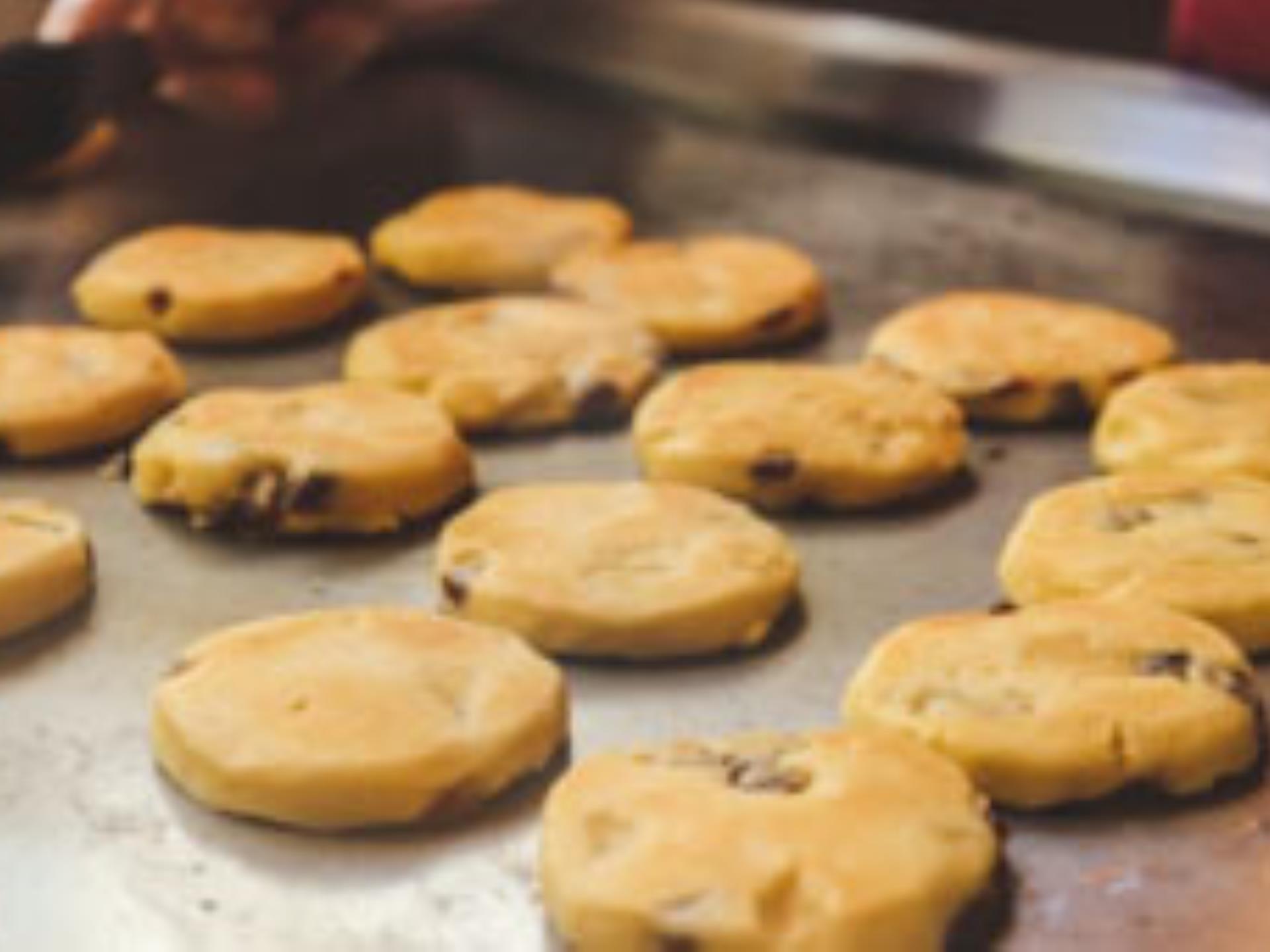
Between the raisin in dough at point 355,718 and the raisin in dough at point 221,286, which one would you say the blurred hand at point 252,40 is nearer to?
the raisin in dough at point 221,286

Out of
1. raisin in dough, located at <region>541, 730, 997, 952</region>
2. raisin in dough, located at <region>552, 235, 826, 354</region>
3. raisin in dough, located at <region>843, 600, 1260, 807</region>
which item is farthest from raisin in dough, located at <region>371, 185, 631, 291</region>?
raisin in dough, located at <region>541, 730, 997, 952</region>

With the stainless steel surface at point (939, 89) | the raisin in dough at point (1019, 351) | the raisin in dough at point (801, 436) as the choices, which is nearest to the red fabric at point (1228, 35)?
the stainless steel surface at point (939, 89)

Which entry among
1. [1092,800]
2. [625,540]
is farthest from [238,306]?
[1092,800]

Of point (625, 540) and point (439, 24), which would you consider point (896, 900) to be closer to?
point (625, 540)

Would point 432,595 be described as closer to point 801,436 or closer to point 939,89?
point 801,436

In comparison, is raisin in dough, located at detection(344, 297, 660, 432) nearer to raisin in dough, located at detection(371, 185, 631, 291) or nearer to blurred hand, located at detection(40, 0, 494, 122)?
raisin in dough, located at detection(371, 185, 631, 291)

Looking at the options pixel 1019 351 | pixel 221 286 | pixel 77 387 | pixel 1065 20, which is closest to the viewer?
pixel 77 387

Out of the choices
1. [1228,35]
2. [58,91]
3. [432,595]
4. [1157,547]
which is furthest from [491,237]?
[1157,547]
